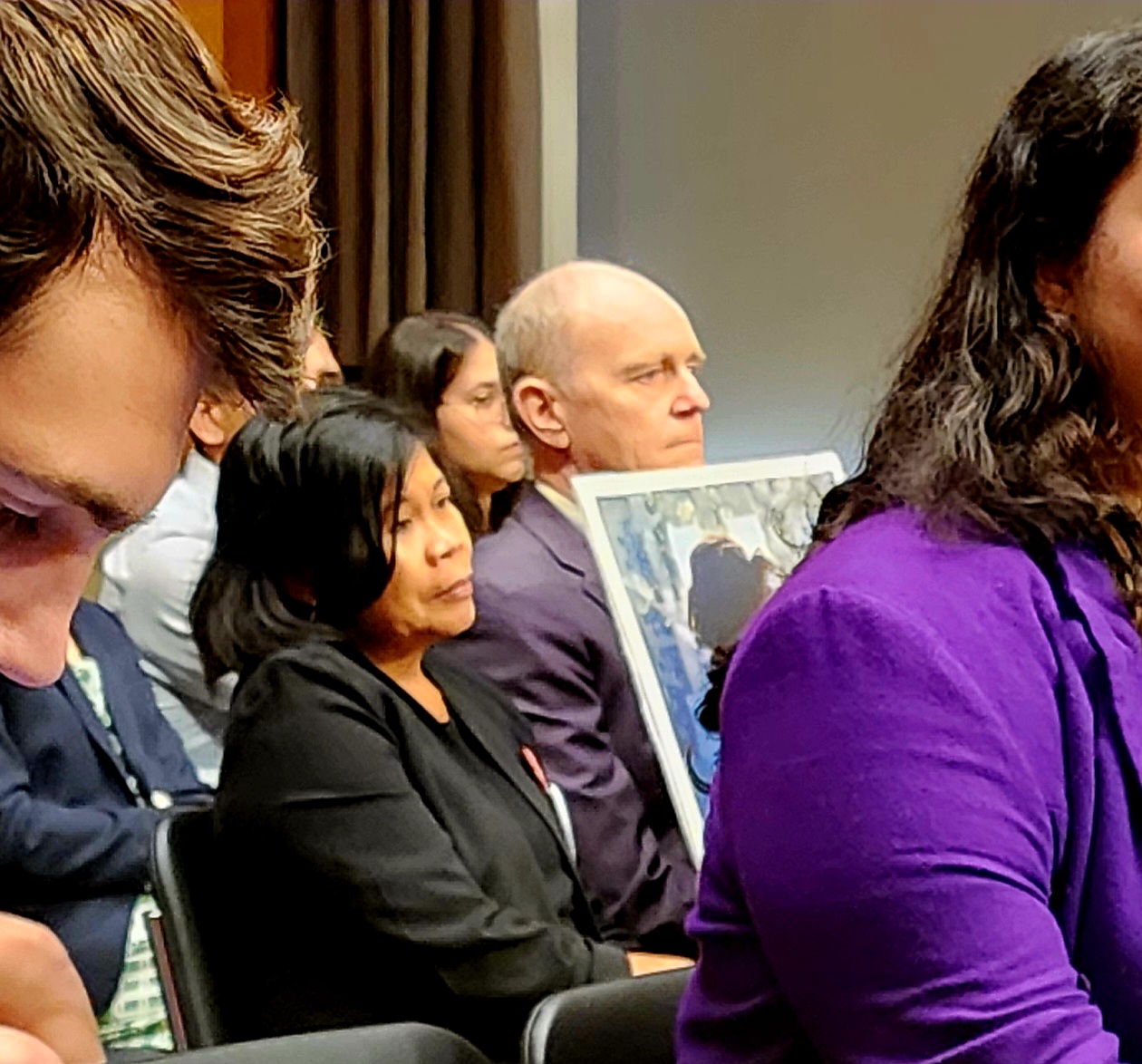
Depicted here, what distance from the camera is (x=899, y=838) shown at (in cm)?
87

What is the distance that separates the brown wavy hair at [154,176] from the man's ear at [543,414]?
1672 millimetres

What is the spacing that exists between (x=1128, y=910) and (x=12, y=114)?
2.26ft

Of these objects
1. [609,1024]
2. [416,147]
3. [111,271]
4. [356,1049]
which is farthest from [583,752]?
[111,271]

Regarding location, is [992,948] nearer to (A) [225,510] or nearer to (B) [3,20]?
(B) [3,20]

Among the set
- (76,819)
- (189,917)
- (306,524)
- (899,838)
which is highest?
(899,838)

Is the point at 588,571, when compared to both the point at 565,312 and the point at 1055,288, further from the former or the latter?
the point at 1055,288

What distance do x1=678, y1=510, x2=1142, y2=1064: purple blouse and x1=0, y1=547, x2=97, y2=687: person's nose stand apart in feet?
1.34

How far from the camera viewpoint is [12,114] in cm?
51

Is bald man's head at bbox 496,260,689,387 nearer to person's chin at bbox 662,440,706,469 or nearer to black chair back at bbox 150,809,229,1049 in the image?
person's chin at bbox 662,440,706,469

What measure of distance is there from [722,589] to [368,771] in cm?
50

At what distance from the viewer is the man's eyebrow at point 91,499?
0.55 metres

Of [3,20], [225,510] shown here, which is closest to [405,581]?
[225,510]

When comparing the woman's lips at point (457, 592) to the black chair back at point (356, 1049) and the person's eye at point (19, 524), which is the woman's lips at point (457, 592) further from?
the person's eye at point (19, 524)

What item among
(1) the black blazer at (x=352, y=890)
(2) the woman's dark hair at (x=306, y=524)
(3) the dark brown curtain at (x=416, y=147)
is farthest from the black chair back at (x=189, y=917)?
(3) the dark brown curtain at (x=416, y=147)
